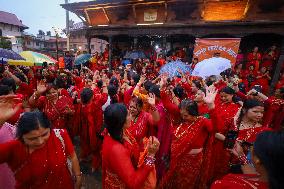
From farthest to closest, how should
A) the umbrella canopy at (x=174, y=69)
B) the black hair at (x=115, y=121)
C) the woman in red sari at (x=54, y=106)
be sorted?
the umbrella canopy at (x=174, y=69), the woman in red sari at (x=54, y=106), the black hair at (x=115, y=121)

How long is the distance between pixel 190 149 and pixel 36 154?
2.14 meters

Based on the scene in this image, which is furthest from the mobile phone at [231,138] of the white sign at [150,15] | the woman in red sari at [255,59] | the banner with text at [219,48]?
the white sign at [150,15]

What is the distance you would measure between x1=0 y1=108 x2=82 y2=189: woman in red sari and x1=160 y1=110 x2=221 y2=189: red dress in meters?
1.70

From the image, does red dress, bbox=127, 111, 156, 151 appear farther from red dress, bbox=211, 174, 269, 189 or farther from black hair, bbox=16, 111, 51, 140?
red dress, bbox=211, 174, 269, 189

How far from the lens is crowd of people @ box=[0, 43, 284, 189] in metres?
1.99

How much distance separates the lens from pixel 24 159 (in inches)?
86.5

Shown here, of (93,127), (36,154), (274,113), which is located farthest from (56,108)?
(274,113)

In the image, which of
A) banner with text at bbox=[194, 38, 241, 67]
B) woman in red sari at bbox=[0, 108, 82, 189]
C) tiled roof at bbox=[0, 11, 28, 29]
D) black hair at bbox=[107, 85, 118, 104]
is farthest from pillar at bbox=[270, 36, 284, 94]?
tiled roof at bbox=[0, 11, 28, 29]

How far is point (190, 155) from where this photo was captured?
11.3 feet

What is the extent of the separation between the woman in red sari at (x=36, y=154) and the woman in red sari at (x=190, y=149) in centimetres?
171

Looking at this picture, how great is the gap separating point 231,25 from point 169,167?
974cm

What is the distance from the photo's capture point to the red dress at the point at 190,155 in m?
3.33

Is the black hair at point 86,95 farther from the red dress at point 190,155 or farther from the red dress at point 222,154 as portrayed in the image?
the red dress at point 222,154

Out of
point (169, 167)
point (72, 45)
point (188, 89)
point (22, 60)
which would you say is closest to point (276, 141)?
point (169, 167)
